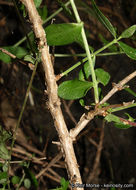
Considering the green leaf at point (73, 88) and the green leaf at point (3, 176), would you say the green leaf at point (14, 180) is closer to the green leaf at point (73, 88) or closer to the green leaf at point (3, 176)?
the green leaf at point (3, 176)

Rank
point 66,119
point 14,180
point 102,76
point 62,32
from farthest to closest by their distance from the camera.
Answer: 1. point 66,119
2. point 14,180
3. point 102,76
4. point 62,32

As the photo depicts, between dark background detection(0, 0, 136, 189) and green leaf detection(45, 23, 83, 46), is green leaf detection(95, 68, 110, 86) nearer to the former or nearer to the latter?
green leaf detection(45, 23, 83, 46)

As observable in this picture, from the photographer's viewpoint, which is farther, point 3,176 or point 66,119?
point 66,119

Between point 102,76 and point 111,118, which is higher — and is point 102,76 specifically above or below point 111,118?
above

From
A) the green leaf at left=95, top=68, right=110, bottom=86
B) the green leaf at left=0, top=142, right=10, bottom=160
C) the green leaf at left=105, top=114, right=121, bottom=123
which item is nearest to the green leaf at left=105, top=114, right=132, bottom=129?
the green leaf at left=105, top=114, right=121, bottom=123

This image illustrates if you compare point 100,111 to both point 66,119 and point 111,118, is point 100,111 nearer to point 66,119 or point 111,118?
point 111,118

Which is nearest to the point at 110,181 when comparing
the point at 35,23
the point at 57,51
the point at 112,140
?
the point at 112,140

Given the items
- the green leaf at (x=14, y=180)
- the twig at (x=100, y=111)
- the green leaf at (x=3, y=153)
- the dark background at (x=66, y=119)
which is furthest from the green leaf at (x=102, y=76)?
the dark background at (x=66, y=119)

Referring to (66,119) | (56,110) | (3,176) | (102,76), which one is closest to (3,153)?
(3,176)
